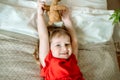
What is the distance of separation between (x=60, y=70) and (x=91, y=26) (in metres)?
0.43

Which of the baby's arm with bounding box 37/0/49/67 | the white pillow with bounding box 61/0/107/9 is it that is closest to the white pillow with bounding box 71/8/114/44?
the white pillow with bounding box 61/0/107/9

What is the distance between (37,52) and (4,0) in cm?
47

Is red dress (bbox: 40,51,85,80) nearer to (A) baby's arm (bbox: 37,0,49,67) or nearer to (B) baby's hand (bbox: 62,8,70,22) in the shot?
(A) baby's arm (bbox: 37,0,49,67)

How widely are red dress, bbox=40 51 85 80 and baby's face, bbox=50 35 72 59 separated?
25mm

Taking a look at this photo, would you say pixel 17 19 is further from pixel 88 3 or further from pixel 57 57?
pixel 88 3

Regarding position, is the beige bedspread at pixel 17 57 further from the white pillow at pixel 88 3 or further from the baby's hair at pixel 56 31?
the white pillow at pixel 88 3

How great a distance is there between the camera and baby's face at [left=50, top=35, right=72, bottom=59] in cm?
115

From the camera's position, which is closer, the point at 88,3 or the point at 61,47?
the point at 61,47

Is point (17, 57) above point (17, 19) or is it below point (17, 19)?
below

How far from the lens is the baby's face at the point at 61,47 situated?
3.77 feet

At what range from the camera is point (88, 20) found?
145 cm

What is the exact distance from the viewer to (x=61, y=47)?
1.15m

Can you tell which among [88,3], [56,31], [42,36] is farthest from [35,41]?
[88,3]

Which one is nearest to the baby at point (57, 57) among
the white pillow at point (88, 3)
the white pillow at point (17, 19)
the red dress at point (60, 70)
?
the red dress at point (60, 70)
